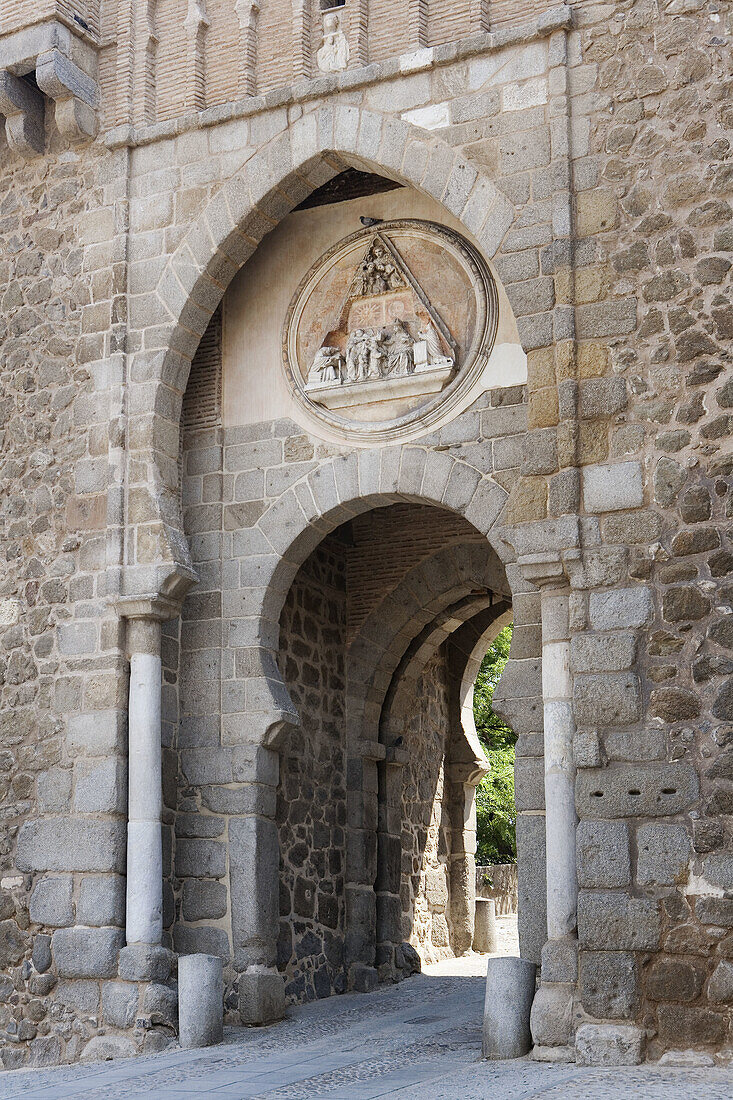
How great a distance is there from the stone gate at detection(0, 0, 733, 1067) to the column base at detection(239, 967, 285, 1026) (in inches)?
2.4

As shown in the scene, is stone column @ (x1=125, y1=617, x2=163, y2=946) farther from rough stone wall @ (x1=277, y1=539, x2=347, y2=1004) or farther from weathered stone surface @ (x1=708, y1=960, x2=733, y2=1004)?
weathered stone surface @ (x1=708, y1=960, x2=733, y2=1004)

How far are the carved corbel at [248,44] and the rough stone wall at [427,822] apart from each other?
5.07 m

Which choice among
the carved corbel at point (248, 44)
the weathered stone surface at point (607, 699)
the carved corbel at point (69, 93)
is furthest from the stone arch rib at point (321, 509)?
the carved corbel at point (69, 93)

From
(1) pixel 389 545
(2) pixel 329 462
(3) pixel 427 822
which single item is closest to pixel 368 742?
(1) pixel 389 545

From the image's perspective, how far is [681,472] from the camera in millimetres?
6973

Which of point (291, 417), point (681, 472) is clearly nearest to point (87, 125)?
point (291, 417)

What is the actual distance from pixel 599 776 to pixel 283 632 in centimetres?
331

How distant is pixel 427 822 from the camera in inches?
469

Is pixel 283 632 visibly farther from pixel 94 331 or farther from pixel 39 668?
pixel 94 331

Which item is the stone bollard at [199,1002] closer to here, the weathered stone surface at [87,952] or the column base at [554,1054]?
the weathered stone surface at [87,952]

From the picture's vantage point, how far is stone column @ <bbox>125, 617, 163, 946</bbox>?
8.10 metres

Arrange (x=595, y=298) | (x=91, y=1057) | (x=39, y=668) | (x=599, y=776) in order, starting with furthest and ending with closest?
(x=39, y=668) < (x=91, y=1057) < (x=595, y=298) < (x=599, y=776)

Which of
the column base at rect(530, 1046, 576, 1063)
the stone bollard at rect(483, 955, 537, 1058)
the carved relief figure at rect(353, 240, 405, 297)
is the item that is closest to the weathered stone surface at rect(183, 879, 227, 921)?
the stone bollard at rect(483, 955, 537, 1058)

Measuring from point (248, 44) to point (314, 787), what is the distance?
4.96 m
